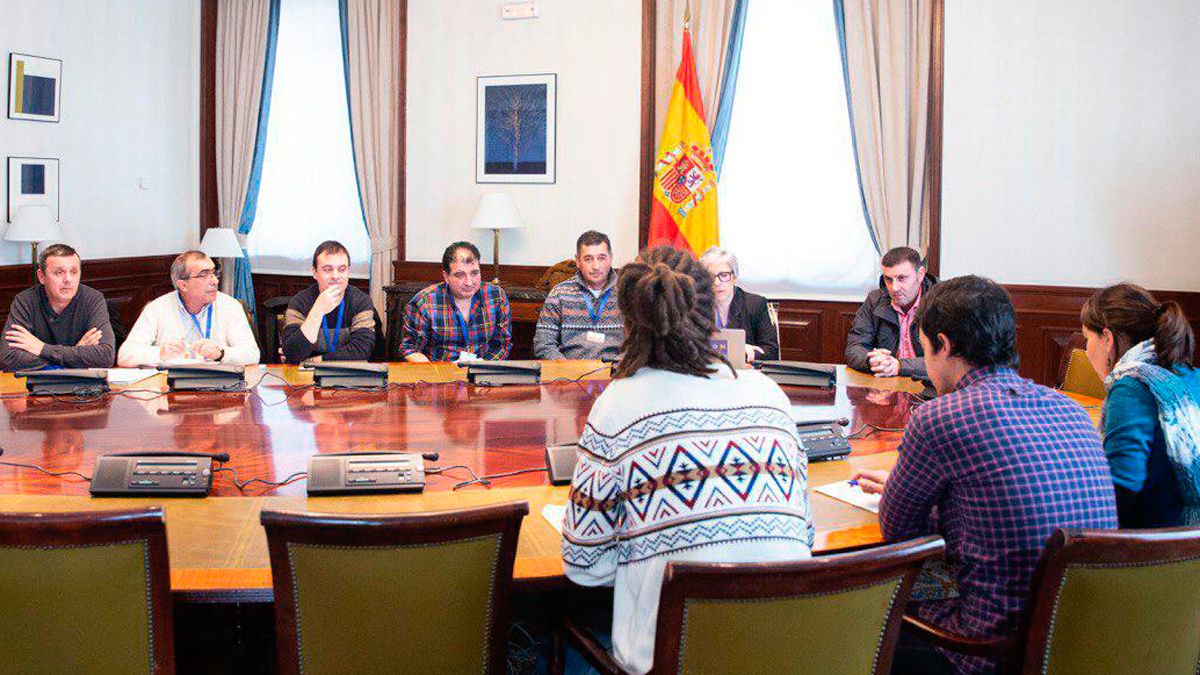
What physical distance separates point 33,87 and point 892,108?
5.13 m

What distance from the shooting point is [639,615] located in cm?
200

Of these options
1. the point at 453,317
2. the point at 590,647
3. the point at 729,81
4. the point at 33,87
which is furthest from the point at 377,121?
the point at 590,647

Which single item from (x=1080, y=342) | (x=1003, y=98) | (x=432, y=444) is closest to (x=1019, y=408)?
(x=432, y=444)

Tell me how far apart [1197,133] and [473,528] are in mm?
5707

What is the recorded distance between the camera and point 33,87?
6512 mm

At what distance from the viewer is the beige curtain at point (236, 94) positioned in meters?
7.82

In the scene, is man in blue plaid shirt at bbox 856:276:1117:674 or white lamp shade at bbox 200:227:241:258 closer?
man in blue plaid shirt at bbox 856:276:1117:674

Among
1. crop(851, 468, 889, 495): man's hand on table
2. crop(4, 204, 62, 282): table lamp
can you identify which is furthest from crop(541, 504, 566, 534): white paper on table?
crop(4, 204, 62, 282): table lamp

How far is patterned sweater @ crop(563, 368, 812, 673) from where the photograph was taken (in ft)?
6.44

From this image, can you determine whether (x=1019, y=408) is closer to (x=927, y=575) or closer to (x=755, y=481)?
(x=755, y=481)

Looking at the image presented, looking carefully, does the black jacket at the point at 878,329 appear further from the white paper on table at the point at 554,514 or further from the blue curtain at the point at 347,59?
the blue curtain at the point at 347,59

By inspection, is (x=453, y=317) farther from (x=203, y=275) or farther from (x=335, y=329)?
(x=203, y=275)

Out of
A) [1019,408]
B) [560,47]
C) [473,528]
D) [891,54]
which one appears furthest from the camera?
[560,47]

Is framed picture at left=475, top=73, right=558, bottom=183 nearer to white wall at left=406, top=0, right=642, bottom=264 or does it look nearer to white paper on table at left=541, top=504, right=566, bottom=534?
white wall at left=406, top=0, right=642, bottom=264
